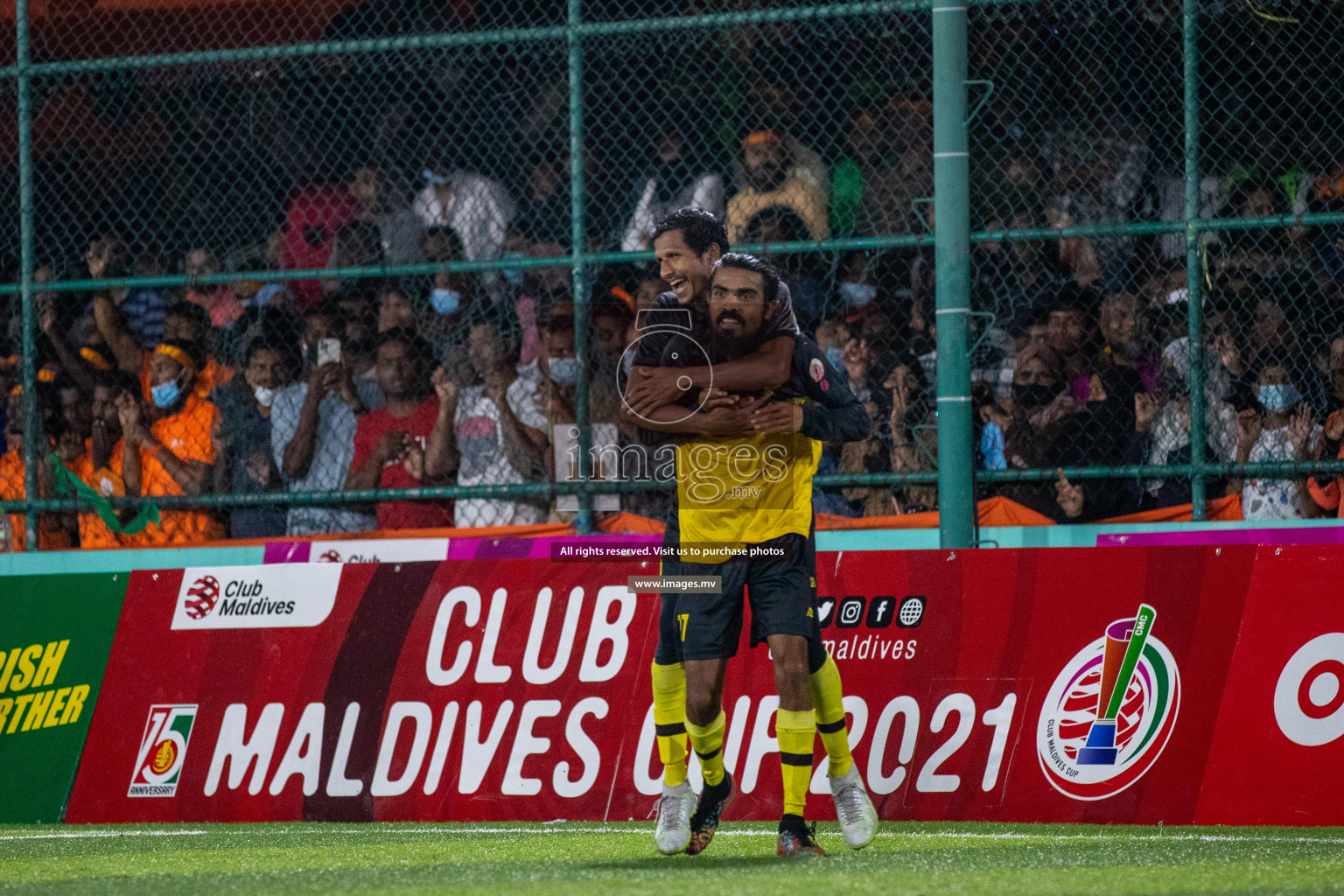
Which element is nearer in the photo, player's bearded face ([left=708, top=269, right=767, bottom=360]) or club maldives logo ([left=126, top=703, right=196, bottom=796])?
player's bearded face ([left=708, top=269, right=767, bottom=360])

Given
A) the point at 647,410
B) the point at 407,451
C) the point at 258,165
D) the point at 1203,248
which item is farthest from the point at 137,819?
the point at 1203,248

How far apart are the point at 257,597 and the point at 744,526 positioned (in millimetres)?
3319

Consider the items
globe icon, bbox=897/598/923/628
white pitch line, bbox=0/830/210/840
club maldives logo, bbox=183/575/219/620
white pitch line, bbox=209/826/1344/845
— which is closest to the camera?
white pitch line, bbox=209/826/1344/845

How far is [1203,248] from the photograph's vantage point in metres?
7.97

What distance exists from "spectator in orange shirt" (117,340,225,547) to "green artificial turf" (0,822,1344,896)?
2214mm

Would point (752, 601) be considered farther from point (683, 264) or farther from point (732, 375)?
point (683, 264)

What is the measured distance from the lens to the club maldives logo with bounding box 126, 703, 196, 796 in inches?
311

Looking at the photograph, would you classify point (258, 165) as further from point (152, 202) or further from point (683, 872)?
point (683, 872)

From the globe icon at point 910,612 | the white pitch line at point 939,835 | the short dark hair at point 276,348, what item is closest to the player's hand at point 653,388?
the white pitch line at point 939,835

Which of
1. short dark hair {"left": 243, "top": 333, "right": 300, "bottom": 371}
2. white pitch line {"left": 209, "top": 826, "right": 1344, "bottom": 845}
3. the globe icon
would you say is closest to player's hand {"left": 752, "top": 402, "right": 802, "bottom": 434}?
white pitch line {"left": 209, "top": 826, "right": 1344, "bottom": 845}

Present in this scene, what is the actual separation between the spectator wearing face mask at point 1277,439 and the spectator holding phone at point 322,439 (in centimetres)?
428

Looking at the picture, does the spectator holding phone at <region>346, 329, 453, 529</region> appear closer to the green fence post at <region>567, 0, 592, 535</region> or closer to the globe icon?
the green fence post at <region>567, 0, 592, 535</region>

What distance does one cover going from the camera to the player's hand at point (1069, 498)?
8125 mm

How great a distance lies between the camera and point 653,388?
5.92 meters
